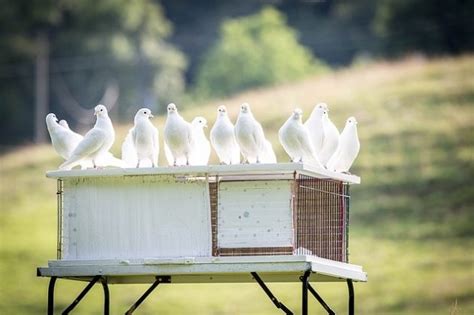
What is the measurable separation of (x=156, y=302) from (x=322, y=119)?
70.1ft

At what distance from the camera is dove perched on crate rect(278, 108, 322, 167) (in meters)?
19.0

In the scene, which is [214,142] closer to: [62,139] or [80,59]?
[62,139]

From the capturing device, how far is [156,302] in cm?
4059

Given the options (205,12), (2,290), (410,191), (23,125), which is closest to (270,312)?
(2,290)

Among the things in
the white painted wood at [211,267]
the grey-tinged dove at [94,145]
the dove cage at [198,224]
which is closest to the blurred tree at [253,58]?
the grey-tinged dove at [94,145]

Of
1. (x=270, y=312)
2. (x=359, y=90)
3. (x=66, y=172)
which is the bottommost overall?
(x=270, y=312)

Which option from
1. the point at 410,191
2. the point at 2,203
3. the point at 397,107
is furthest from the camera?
the point at 397,107

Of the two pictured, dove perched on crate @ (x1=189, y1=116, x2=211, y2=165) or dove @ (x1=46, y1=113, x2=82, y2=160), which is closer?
dove perched on crate @ (x1=189, y1=116, x2=211, y2=165)

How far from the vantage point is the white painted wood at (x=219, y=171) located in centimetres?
1817

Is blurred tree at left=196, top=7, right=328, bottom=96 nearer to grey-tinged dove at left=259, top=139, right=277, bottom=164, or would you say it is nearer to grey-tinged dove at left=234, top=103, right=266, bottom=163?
grey-tinged dove at left=259, top=139, right=277, bottom=164

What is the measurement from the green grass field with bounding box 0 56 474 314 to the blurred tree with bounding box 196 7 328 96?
52.4ft

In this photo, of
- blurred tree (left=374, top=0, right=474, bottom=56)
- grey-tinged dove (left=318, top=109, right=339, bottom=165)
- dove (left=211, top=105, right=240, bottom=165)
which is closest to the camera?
dove (left=211, top=105, right=240, bottom=165)

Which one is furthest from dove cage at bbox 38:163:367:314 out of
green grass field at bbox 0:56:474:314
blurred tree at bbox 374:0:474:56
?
blurred tree at bbox 374:0:474:56

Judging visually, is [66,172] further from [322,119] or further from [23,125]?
[23,125]
